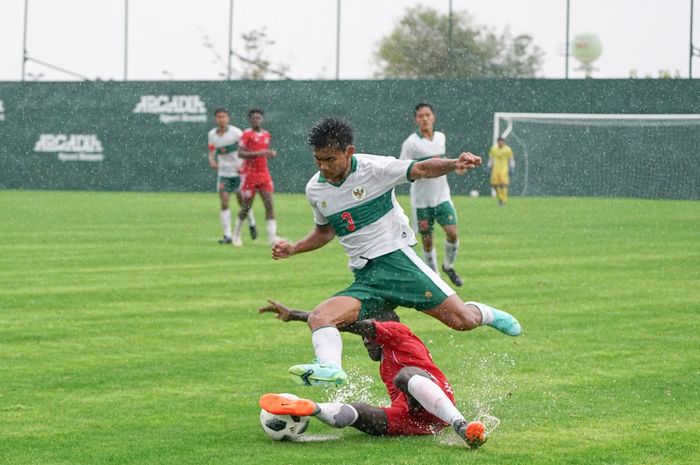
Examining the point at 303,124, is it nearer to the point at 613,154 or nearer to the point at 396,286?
the point at 613,154

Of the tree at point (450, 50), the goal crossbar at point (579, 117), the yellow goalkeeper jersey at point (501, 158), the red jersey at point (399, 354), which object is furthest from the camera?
the tree at point (450, 50)

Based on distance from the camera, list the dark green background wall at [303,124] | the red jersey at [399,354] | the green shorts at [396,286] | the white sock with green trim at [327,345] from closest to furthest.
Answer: the white sock with green trim at [327,345], the red jersey at [399,354], the green shorts at [396,286], the dark green background wall at [303,124]

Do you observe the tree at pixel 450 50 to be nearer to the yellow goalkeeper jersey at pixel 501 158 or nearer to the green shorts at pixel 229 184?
the yellow goalkeeper jersey at pixel 501 158

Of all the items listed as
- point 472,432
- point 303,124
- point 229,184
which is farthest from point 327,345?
point 303,124

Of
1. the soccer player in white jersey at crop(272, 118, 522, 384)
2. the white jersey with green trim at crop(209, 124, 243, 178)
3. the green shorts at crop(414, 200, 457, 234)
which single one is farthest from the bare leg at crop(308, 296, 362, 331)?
the white jersey with green trim at crop(209, 124, 243, 178)

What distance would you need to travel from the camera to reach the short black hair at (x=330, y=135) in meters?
7.58

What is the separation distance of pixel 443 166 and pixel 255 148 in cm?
1432

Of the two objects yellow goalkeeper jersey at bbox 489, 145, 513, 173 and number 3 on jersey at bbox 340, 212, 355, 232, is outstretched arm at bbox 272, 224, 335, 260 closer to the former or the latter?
number 3 on jersey at bbox 340, 212, 355, 232

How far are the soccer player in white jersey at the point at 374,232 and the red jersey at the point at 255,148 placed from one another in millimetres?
13523

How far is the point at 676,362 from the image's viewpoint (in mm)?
9344

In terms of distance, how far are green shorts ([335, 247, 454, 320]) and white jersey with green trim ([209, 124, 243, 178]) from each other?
14535 mm

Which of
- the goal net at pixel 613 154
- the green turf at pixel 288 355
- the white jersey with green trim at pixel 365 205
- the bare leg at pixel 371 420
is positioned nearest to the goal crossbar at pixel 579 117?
the goal net at pixel 613 154

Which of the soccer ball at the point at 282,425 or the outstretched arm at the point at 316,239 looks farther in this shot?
the outstretched arm at the point at 316,239

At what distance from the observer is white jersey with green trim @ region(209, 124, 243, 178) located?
881 inches
